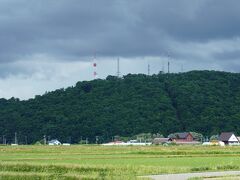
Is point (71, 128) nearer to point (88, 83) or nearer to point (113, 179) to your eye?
point (88, 83)

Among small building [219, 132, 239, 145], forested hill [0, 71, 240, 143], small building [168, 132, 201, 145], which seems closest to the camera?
small building [219, 132, 239, 145]

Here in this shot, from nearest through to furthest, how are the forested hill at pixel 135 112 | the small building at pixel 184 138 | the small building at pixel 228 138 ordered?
the small building at pixel 228 138, the small building at pixel 184 138, the forested hill at pixel 135 112

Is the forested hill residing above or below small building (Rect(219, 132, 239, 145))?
above

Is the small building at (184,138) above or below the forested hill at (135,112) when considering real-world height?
below

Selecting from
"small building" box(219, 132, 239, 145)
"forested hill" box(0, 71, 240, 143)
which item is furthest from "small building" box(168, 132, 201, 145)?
"small building" box(219, 132, 239, 145)

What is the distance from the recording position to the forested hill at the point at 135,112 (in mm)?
166125

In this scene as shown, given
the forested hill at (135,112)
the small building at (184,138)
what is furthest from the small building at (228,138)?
the forested hill at (135,112)

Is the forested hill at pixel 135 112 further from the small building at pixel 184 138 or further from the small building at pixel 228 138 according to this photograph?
the small building at pixel 228 138

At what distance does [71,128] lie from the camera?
168250mm

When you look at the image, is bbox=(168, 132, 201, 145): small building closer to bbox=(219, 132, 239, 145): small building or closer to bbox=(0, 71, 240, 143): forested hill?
bbox=(0, 71, 240, 143): forested hill

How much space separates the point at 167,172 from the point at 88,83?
15870 cm

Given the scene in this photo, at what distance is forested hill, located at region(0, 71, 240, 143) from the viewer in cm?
16612

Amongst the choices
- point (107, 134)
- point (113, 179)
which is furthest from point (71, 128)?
point (113, 179)

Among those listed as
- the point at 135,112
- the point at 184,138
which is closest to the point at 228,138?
the point at 184,138
